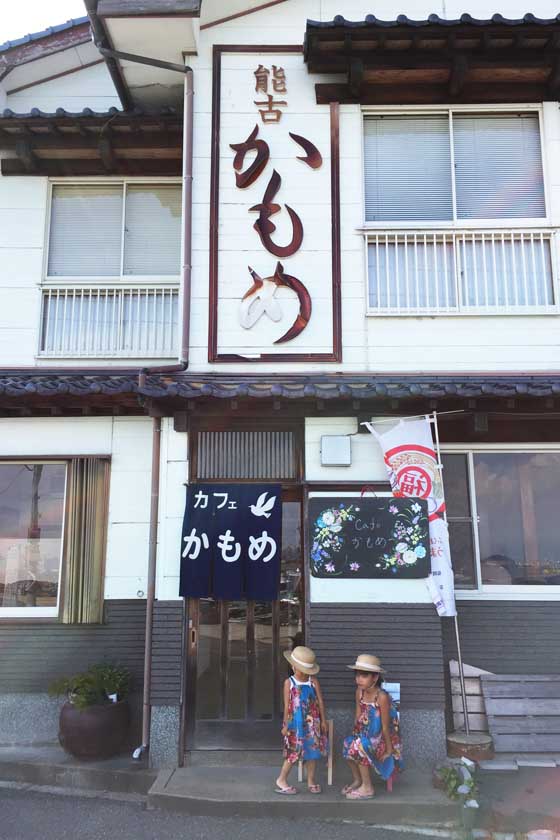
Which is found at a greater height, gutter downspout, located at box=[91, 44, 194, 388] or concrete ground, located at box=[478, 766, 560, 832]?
gutter downspout, located at box=[91, 44, 194, 388]

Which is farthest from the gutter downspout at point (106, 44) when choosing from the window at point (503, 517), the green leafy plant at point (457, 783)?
the green leafy plant at point (457, 783)

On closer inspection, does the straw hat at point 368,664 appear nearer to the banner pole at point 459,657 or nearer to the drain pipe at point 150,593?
the banner pole at point 459,657

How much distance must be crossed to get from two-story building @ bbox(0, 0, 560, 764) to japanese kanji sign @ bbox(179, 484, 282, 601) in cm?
26

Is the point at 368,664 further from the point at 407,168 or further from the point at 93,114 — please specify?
the point at 93,114

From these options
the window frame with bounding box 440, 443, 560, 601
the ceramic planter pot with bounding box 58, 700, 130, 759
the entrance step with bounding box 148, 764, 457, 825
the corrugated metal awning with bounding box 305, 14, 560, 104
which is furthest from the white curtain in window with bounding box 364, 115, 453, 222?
the ceramic planter pot with bounding box 58, 700, 130, 759

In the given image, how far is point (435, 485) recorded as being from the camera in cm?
712

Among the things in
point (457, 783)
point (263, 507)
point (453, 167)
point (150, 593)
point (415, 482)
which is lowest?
point (457, 783)

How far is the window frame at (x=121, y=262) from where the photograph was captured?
29.9 feet

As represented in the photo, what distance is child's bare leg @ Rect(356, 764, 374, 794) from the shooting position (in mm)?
6047

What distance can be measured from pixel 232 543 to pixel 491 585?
3118 millimetres

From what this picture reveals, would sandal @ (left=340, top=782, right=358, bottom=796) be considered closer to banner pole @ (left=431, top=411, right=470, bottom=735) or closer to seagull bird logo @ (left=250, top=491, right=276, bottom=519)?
banner pole @ (left=431, top=411, right=470, bottom=735)

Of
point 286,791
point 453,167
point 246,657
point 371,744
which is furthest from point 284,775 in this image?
point 453,167

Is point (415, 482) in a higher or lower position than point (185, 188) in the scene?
lower

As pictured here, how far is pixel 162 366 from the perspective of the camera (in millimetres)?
8016
